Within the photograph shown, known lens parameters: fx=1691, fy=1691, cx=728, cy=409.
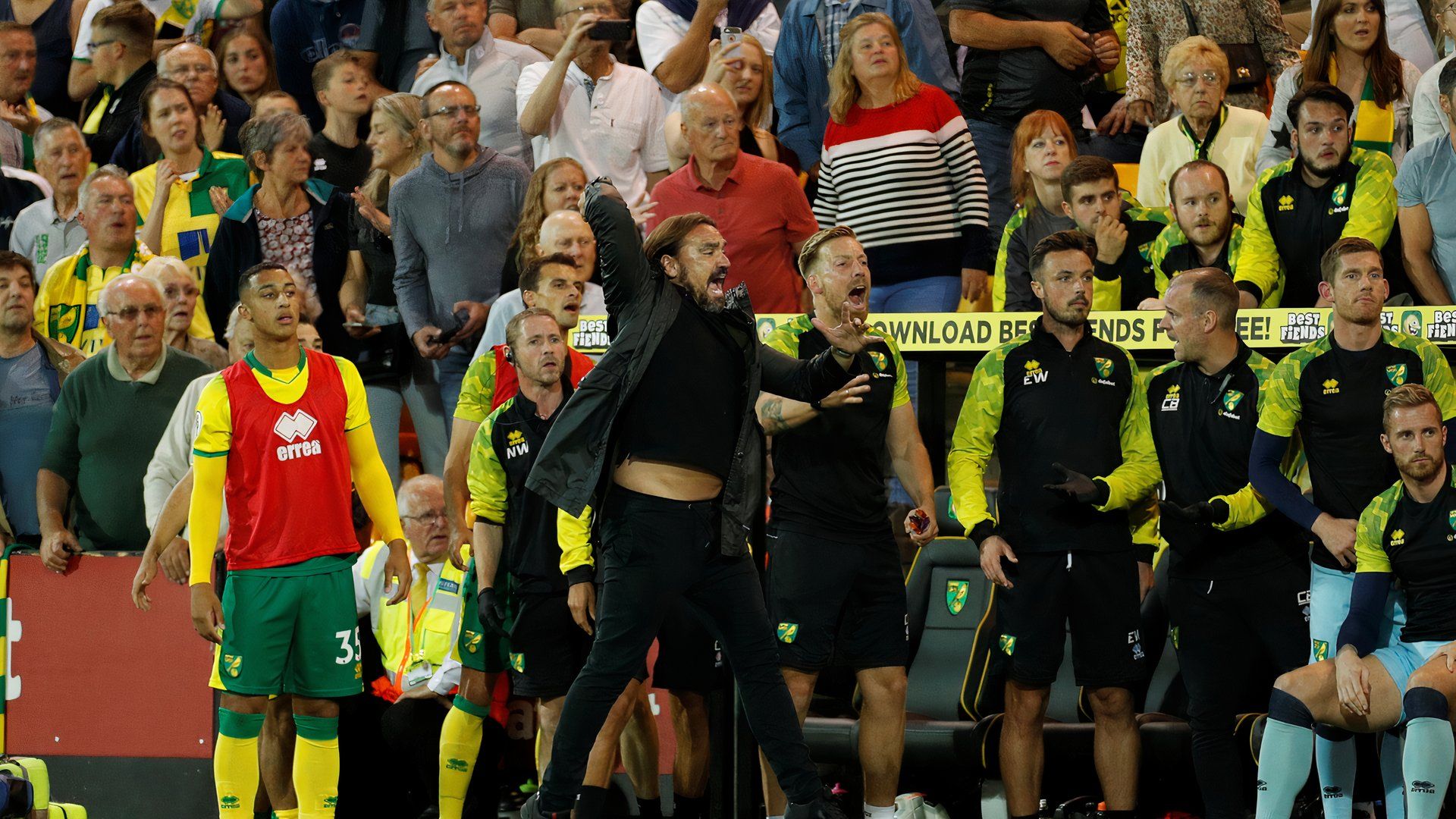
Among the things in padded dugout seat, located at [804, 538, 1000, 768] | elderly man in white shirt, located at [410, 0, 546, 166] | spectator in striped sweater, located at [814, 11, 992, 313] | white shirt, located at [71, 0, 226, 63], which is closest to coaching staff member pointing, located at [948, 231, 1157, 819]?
padded dugout seat, located at [804, 538, 1000, 768]

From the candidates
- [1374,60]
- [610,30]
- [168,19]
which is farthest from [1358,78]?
[168,19]

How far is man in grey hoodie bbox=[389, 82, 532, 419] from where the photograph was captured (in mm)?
9164

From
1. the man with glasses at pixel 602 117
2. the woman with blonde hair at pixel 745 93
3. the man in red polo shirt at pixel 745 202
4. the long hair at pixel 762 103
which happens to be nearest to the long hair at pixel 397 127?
the man with glasses at pixel 602 117

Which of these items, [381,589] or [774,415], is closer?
[774,415]

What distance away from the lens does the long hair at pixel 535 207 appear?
8555 millimetres

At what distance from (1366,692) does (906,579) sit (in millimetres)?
2438

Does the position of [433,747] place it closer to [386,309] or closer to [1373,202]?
[386,309]

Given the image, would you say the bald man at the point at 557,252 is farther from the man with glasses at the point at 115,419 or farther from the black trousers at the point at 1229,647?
the black trousers at the point at 1229,647

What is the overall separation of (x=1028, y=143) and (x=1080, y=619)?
2.69m

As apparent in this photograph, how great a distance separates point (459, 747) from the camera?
23.7 feet

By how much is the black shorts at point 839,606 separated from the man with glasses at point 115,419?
360 cm

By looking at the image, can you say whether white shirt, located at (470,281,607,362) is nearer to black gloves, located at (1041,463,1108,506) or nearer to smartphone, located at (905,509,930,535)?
smartphone, located at (905,509,930,535)

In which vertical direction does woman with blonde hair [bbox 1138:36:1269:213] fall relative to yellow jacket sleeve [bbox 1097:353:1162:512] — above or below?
above

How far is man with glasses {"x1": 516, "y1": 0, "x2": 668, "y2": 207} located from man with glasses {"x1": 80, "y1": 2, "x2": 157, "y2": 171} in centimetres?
328
